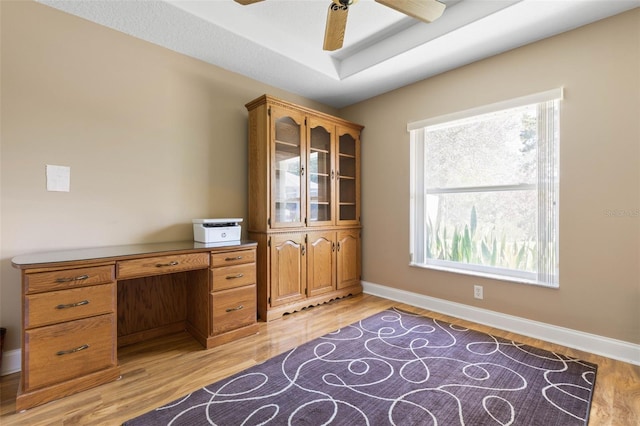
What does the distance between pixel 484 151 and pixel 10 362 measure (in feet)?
13.4

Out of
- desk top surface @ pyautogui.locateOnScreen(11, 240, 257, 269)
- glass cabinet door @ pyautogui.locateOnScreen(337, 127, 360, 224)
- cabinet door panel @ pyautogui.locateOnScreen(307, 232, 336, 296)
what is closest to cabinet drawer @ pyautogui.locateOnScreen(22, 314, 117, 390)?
desk top surface @ pyautogui.locateOnScreen(11, 240, 257, 269)

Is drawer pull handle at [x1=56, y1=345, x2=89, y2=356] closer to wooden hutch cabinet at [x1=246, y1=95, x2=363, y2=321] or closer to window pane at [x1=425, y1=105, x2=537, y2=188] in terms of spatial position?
wooden hutch cabinet at [x1=246, y1=95, x2=363, y2=321]

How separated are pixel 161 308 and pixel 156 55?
86.3 inches

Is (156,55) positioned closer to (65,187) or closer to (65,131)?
(65,131)

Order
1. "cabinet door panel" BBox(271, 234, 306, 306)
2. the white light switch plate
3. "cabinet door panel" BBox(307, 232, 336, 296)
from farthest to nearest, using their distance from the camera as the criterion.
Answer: "cabinet door panel" BBox(307, 232, 336, 296) < "cabinet door panel" BBox(271, 234, 306, 306) < the white light switch plate

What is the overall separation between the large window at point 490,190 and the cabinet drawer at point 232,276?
1.84 metres

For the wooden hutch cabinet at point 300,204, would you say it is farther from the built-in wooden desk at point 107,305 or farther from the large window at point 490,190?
the large window at point 490,190

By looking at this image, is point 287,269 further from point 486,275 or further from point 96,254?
point 486,275

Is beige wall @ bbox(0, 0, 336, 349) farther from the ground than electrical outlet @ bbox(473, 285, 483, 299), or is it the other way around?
beige wall @ bbox(0, 0, 336, 349)

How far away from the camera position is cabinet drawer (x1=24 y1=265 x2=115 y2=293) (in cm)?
163

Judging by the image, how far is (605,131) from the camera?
2.21m

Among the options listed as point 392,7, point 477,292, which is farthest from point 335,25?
point 477,292

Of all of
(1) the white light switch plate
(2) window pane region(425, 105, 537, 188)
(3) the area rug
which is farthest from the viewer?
(2) window pane region(425, 105, 537, 188)

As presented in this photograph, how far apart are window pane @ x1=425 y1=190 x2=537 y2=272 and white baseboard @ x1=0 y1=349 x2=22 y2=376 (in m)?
3.52
